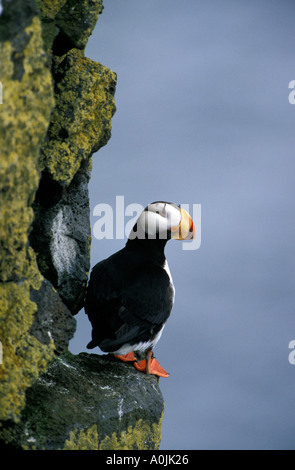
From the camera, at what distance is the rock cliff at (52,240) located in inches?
110

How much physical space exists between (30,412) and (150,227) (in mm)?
1279

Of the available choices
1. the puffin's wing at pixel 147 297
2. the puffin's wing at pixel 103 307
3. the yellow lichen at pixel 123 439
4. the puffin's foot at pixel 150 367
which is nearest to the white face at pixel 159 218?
the puffin's wing at pixel 147 297

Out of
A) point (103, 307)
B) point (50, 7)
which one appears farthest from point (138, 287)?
point (50, 7)

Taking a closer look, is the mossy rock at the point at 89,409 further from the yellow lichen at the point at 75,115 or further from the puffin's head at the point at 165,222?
the yellow lichen at the point at 75,115

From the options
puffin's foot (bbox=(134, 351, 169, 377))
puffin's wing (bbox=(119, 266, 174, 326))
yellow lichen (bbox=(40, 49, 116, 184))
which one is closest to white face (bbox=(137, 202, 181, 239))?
puffin's wing (bbox=(119, 266, 174, 326))

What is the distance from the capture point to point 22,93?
2.79m

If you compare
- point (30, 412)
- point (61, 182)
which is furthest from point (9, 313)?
point (61, 182)

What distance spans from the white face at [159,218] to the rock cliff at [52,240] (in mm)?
441

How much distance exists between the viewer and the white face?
12.6 feet

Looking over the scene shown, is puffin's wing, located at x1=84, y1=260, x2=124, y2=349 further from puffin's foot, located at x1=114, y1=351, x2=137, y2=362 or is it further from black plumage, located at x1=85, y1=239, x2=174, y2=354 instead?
puffin's foot, located at x1=114, y1=351, x2=137, y2=362

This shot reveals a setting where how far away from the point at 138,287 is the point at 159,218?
0.43 metres

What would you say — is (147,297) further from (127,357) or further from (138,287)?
(127,357)
